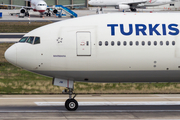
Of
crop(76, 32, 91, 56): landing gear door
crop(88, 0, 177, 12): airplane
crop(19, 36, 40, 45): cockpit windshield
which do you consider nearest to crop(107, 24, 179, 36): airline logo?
crop(76, 32, 91, 56): landing gear door

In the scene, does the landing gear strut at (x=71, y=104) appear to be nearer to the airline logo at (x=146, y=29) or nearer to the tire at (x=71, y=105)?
the tire at (x=71, y=105)

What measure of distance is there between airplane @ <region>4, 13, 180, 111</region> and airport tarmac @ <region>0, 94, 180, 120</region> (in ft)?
6.51

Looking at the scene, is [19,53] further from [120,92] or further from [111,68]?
[120,92]

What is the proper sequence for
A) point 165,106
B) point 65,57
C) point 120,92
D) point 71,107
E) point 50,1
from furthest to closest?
point 50,1, point 120,92, point 165,106, point 71,107, point 65,57

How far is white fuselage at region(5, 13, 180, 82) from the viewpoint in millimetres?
17266

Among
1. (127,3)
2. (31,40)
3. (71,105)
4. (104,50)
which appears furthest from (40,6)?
(104,50)

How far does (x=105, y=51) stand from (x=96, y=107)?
3747 millimetres

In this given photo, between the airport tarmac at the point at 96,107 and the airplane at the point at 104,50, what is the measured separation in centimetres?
198

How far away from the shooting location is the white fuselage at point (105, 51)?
17266mm

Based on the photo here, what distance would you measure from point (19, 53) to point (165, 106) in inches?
328

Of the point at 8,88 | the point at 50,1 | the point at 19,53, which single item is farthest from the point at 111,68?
the point at 50,1

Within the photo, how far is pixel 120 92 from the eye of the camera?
2352cm

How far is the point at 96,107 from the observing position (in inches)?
770

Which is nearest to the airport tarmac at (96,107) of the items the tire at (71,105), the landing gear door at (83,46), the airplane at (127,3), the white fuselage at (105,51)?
the tire at (71,105)
